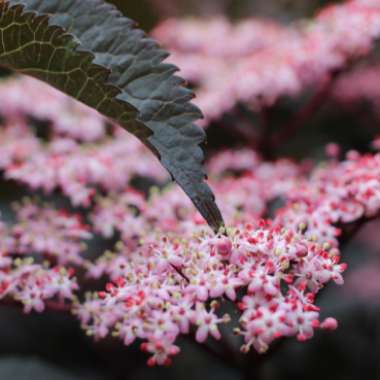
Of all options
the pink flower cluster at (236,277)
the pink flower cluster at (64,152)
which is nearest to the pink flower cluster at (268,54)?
the pink flower cluster at (64,152)

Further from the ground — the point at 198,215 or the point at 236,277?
the point at 198,215

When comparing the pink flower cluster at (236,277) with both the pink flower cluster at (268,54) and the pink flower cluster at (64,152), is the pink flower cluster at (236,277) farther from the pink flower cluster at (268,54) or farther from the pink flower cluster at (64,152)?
the pink flower cluster at (268,54)

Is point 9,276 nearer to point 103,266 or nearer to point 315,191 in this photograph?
point 103,266

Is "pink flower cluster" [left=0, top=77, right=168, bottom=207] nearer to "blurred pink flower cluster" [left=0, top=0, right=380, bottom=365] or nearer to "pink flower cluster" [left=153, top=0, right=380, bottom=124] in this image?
"blurred pink flower cluster" [left=0, top=0, right=380, bottom=365]

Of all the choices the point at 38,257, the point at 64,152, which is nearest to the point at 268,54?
the point at 64,152

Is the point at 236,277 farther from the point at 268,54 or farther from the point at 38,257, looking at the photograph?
the point at 268,54

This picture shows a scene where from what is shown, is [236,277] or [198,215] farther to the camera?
[198,215]

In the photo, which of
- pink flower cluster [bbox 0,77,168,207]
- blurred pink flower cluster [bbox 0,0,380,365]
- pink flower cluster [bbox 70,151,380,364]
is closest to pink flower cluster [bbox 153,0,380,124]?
blurred pink flower cluster [bbox 0,0,380,365]

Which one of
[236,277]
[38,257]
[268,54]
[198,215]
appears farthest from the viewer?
[268,54]

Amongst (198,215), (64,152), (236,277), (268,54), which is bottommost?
(236,277)
